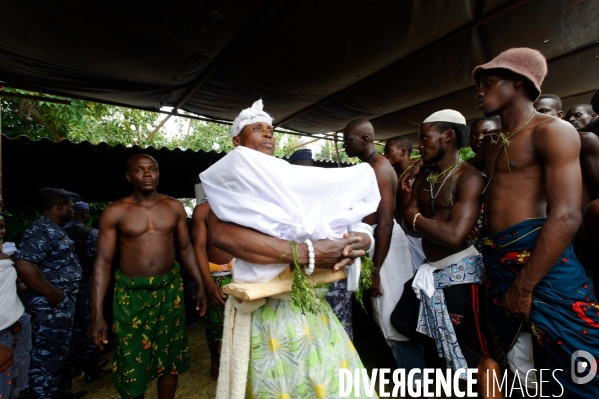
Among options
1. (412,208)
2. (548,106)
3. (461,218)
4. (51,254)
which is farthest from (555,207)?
(51,254)

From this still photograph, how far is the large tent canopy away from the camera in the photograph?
8.07ft

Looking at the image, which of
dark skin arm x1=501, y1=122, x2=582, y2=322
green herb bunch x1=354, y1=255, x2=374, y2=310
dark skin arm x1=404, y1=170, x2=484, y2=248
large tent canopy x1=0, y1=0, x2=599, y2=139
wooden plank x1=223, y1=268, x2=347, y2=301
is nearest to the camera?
wooden plank x1=223, y1=268, x2=347, y2=301

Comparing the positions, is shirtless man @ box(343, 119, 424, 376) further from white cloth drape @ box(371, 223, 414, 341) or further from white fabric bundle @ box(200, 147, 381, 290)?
white fabric bundle @ box(200, 147, 381, 290)

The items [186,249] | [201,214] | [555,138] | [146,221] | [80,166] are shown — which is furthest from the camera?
[80,166]

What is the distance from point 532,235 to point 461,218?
428mm

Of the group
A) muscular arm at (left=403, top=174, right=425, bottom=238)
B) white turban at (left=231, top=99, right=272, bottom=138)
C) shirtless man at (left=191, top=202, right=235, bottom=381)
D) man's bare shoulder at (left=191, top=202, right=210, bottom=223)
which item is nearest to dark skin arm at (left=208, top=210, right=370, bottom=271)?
white turban at (left=231, top=99, right=272, bottom=138)

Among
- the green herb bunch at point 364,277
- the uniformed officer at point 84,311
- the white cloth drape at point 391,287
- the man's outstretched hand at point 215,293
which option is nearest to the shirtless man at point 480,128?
the white cloth drape at point 391,287

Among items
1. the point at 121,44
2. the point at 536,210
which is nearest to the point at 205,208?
the point at 121,44

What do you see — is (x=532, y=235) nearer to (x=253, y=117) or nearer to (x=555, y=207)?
(x=555, y=207)

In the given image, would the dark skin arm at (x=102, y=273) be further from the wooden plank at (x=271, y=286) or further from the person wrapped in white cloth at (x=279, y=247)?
the wooden plank at (x=271, y=286)

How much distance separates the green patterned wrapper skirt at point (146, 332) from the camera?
2.58 meters

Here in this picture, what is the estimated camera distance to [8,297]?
2633 millimetres

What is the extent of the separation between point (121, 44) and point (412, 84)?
3337 millimetres

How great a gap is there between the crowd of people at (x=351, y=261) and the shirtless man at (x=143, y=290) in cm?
1
